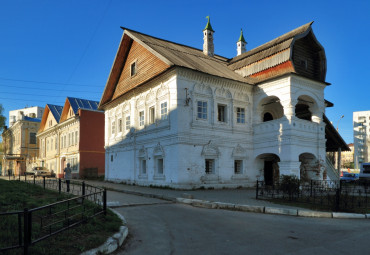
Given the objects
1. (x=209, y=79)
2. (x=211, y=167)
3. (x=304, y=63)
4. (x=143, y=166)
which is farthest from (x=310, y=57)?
(x=143, y=166)

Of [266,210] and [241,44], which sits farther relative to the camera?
[241,44]

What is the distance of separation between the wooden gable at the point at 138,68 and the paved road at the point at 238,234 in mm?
12732

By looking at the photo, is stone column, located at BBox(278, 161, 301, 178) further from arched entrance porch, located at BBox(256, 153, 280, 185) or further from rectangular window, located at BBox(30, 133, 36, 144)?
rectangular window, located at BBox(30, 133, 36, 144)

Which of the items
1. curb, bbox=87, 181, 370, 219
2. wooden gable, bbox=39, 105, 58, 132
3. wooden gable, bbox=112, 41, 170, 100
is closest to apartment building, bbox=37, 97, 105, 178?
wooden gable, bbox=39, 105, 58, 132

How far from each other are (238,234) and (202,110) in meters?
13.7

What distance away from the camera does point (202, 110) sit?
20.7m

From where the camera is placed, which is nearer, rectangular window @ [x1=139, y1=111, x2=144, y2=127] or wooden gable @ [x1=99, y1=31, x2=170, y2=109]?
wooden gable @ [x1=99, y1=31, x2=170, y2=109]

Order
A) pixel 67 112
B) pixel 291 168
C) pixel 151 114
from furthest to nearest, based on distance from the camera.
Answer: pixel 67 112 < pixel 151 114 < pixel 291 168

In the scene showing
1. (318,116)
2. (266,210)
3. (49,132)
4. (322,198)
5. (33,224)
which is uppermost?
(318,116)

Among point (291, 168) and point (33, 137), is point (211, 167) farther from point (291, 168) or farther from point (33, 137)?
point (33, 137)

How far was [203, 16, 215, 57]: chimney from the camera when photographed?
28.4 metres

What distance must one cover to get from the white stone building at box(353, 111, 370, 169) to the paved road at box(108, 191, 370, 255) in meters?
101

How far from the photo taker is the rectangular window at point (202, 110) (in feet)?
67.4

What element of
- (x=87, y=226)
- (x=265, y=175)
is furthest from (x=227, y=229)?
(x=265, y=175)
